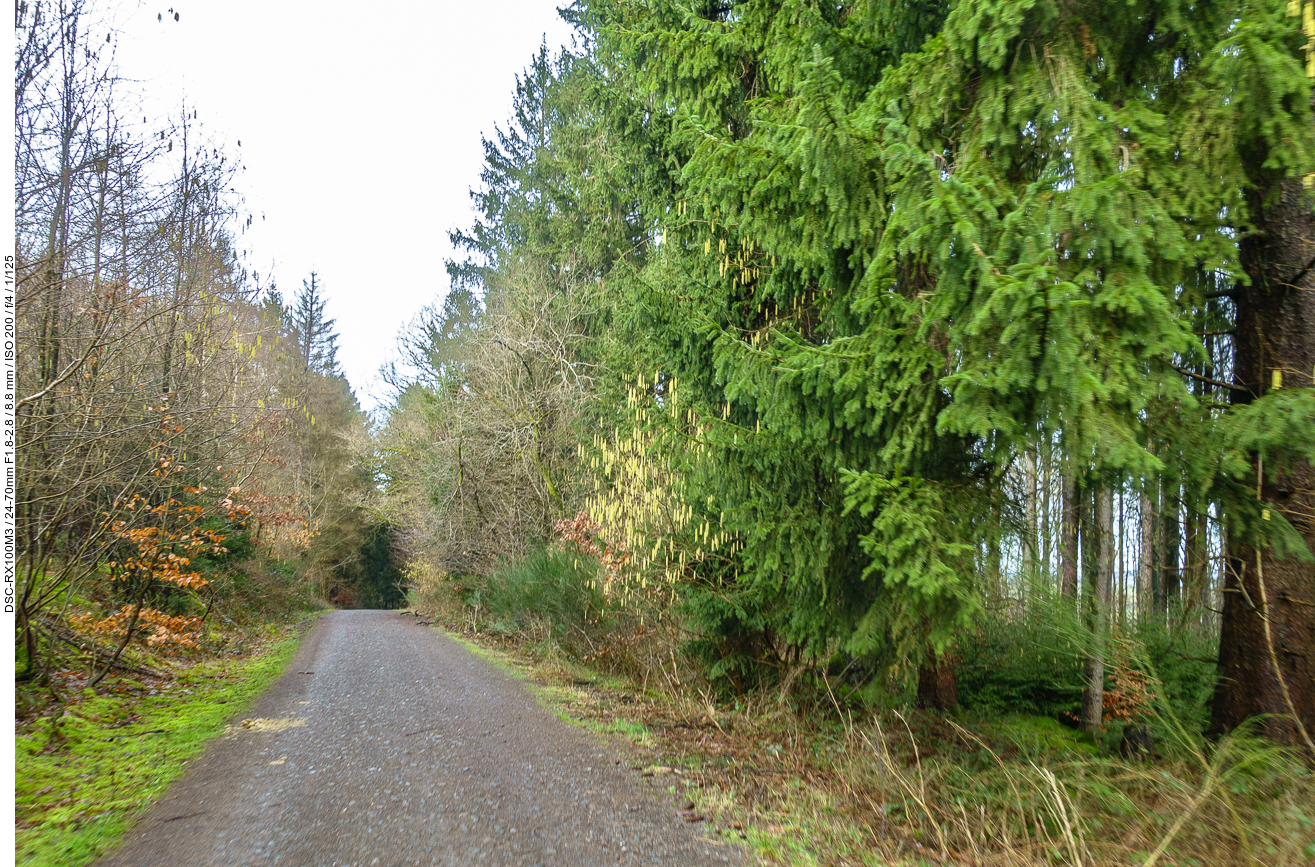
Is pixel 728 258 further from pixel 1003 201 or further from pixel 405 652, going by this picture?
pixel 405 652

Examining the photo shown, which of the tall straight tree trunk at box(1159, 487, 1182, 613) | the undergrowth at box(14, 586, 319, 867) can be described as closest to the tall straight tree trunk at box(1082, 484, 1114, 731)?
the tall straight tree trunk at box(1159, 487, 1182, 613)

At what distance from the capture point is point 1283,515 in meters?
4.38

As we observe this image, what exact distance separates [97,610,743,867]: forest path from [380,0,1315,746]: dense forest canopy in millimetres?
2054

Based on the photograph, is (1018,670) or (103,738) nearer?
(103,738)

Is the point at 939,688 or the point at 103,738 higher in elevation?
the point at 939,688

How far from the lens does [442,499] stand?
19.3 meters

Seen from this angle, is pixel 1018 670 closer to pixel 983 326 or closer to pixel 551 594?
pixel 983 326

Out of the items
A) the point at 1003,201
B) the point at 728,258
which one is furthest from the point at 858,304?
the point at 728,258

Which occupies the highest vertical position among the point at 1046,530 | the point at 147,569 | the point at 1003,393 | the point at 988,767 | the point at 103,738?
the point at 1003,393

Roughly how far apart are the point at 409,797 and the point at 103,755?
289cm

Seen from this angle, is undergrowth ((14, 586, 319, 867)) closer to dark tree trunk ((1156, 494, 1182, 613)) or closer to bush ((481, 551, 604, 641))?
bush ((481, 551, 604, 641))

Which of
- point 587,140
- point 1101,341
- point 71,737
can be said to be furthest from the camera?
point 587,140

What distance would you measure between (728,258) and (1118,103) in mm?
3647

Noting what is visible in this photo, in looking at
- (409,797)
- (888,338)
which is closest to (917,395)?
(888,338)
